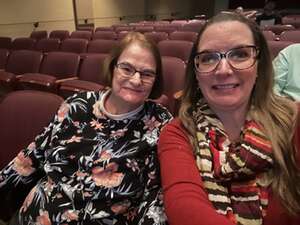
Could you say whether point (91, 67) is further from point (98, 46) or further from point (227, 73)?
point (227, 73)

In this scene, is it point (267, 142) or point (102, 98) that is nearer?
point (267, 142)

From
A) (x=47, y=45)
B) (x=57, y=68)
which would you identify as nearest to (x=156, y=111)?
(x=57, y=68)

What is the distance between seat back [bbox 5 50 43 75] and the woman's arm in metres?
3.00

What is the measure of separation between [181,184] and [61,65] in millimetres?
2868

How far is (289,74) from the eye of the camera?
184cm

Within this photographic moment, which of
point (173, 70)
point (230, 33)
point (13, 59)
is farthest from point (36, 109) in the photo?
point (13, 59)

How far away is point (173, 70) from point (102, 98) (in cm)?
133

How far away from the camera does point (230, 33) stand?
3.50 feet

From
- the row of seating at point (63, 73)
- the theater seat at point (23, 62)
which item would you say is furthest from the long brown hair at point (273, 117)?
the theater seat at point (23, 62)

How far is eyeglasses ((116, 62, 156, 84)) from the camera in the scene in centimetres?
137

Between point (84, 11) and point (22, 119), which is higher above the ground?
point (22, 119)

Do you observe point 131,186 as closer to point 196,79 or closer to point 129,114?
point 129,114

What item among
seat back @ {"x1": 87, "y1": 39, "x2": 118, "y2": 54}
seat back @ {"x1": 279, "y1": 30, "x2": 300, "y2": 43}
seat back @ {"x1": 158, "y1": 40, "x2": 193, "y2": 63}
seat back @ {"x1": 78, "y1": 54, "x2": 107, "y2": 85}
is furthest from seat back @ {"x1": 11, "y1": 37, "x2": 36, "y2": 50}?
seat back @ {"x1": 279, "y1": 30, "x2": 300, "y2": 43}

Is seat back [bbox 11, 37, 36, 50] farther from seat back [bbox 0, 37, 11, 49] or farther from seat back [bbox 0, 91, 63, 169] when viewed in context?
seat back [bbox 0, 91, 63, 169]
